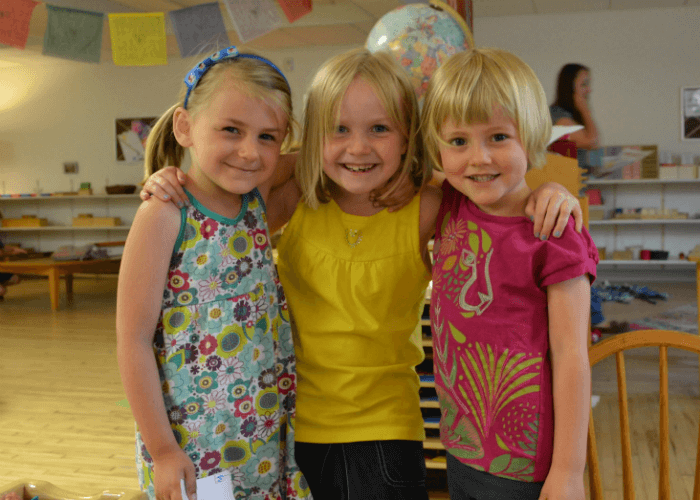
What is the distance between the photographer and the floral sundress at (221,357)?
103 cm

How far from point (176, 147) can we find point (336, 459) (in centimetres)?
68

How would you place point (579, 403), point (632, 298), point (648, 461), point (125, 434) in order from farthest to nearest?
1. point (632, 298)
2. point (125, 434)
3. point (648, 461)
4. point (579, 403)

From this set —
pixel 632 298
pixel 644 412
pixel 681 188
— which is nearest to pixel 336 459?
pixel 644 412

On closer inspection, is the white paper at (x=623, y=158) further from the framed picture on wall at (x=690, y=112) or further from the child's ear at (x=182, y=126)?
the child's ear at (x=182, y=126)

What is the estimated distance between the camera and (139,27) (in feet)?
10.4

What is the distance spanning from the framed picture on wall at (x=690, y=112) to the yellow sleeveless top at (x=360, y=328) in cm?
745

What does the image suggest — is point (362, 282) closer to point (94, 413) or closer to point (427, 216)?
point (427, 216)

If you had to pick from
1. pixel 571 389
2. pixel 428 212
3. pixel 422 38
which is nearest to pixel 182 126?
pixel 428 212

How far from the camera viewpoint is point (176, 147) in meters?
1.25

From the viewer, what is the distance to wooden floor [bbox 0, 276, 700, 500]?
2.73 m

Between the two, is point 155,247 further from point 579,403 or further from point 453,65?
point 579,403

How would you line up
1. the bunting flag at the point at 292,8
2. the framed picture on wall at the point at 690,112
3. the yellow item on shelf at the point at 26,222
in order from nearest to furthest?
the bunting flag at the point at 292,8 → the framed picture on wall at the point at 690,112 → the yellow item on shelf at the point at 26,222

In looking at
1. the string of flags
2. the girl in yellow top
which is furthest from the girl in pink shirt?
the string of flags

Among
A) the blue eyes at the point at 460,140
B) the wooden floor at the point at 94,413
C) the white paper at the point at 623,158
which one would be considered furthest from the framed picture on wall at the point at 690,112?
the blue eyes at the point at 460,140
